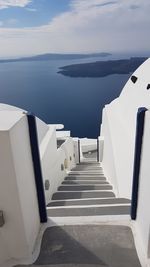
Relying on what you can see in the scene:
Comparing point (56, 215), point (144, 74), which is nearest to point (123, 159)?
point (144, 74)

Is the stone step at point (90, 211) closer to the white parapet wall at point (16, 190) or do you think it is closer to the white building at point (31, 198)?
the white building at point (31, 198)

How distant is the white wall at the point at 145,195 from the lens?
251cm

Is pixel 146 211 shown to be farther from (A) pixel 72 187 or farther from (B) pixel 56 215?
(A) pixel 72 187

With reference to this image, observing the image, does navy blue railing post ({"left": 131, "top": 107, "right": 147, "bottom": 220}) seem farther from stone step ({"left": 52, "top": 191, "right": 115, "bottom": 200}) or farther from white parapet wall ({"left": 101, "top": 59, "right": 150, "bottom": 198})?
stone step ({"left": 52, "top": 191, "right": 115, "bottom": 200})

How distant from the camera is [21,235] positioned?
8.49 ft

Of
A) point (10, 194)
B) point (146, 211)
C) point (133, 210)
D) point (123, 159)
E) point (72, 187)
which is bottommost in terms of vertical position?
point (72, 187)

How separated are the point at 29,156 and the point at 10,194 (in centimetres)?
49

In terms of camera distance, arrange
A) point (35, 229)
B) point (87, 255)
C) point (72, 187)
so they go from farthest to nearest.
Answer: point (72, 187) → point (35, 229) → point (87, 255)

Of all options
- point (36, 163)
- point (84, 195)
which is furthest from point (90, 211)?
point (84, 195)

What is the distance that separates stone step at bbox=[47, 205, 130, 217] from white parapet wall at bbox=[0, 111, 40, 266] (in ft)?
2.08

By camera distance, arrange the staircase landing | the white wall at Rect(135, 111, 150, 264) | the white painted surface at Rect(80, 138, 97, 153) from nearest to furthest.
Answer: the white wall at Rect(135, 111, 150, 264) < the staircase landing < the white painted surface at Rect(80, 138, 97, 153)

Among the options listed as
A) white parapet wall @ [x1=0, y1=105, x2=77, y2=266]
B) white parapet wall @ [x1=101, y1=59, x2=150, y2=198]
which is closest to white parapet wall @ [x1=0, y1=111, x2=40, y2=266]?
white parapet wall @ [x1=0, y1=105, x2=77, y2=266]

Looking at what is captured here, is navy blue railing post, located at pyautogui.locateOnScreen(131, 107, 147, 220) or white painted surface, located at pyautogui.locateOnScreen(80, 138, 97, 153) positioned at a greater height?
navy blue railing post, located at pyautogui.locateOnScreen(131, 107, 147, 220)

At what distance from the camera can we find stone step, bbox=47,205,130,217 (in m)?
3.38
